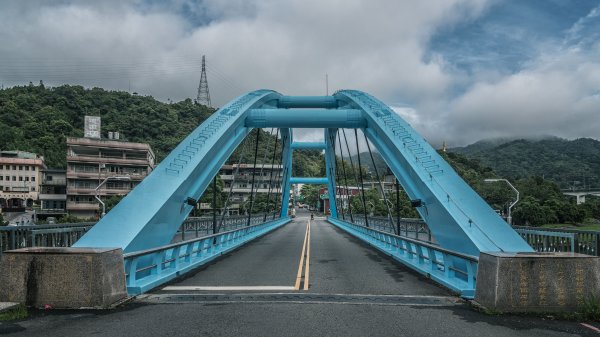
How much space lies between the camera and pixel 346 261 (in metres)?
16.2

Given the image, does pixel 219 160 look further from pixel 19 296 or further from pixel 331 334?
pixel 331 334

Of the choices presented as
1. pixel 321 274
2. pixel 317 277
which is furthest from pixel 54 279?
pixel 321 274

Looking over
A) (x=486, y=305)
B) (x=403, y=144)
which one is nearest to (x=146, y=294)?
(x=486, y=305)

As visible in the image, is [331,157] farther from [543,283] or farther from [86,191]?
[543,283]

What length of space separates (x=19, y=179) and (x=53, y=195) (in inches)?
513

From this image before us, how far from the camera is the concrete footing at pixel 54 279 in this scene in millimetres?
7844

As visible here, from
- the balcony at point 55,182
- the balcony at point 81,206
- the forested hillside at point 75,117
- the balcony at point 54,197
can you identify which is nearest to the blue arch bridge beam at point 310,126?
the balcony at point 81,206

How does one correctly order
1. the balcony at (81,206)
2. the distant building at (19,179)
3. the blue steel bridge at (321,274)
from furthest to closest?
the distant building at (19,179), the balcony at (81,206), the blue steel bridge at (321,274)

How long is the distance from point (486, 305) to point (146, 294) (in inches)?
247

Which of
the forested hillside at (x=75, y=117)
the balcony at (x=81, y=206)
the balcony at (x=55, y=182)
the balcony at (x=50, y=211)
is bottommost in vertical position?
the balcony at (x=50, y=211)

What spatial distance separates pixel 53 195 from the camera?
70.4 meters

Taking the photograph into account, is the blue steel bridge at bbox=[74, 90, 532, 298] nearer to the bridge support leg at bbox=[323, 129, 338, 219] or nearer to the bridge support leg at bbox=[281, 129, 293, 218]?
the bridge support leg at bbox=[323, 129, 338, 219]

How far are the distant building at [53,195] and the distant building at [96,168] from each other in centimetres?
379

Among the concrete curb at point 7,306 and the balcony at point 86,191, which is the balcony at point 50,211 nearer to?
the balcony at point 86,191
